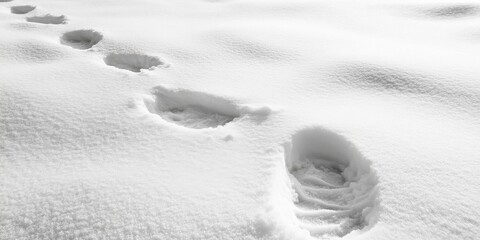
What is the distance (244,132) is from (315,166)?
0.28 metres

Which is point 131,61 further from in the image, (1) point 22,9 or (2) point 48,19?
(1) point 22,9

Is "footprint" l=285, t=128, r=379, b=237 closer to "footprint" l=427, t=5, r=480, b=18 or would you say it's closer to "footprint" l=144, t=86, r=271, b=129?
"footprint" l=144, t=86, r=271, b=129

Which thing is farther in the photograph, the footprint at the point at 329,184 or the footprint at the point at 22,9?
the footprint at the point at 22,9

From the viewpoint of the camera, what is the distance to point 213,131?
1400mm

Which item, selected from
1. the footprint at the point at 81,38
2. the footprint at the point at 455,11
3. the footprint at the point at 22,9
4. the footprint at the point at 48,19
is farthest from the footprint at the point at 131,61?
the footprint at the point at 455,11

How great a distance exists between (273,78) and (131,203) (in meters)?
0.97

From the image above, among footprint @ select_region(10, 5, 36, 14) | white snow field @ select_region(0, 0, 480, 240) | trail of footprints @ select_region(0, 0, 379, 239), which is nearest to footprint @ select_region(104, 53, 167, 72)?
white snow field @ select_region(0, 0, 480, 240)

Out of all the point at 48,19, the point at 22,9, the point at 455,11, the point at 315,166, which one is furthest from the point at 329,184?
the point at 22,9

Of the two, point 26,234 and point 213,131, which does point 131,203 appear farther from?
point 213,131

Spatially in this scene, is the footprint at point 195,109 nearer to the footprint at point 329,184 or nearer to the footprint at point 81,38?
the footprint at point 329,184

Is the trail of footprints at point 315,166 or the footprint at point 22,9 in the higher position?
the footprint at point 22,9

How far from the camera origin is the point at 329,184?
1.26m

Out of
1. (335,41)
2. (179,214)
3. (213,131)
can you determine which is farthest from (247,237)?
(335,41)

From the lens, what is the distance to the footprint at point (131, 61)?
204 cm
